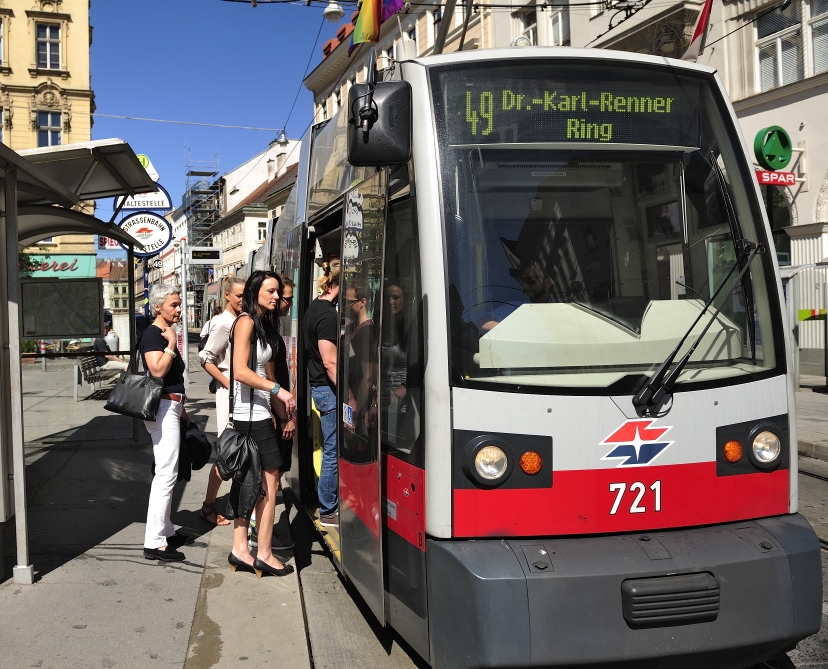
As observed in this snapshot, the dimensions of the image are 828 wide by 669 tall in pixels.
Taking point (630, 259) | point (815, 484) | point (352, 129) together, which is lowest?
point (815, 484)

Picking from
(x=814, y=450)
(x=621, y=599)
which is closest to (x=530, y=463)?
(x=621, y=599)

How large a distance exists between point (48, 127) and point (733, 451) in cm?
4527

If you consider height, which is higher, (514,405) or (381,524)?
(514,405)

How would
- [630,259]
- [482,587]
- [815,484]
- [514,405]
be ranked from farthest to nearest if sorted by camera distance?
[815,484] < [630,259] < [514,405] < [482,587]

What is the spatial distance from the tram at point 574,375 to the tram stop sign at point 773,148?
14.5 m

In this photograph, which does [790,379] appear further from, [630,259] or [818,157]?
[818,157]

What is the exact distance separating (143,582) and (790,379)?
380 centimetres

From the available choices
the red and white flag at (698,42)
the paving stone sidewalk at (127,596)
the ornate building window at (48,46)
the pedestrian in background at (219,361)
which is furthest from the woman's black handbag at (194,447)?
the ornate building window at (48,46)

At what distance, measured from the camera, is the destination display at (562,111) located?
12.1 feet

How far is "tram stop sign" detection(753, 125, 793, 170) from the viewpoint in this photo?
17219 mm

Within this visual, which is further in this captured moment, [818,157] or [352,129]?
[818,157]

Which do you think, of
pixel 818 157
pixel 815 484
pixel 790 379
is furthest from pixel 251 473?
pixel 818 157

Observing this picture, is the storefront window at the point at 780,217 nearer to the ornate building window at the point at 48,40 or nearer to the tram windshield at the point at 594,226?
the tram windshield at the point at 594,226

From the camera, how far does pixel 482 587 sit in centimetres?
319
